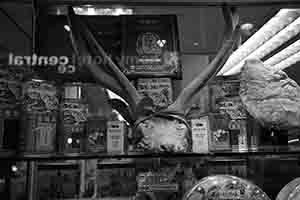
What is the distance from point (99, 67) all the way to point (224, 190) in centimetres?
55

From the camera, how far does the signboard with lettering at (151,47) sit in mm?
1151

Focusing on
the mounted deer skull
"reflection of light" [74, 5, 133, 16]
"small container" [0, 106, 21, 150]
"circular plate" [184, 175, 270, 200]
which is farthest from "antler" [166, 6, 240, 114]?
"small container" [0, 106, 21, 150]

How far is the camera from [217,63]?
44.2 inches

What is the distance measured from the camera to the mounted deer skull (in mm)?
985

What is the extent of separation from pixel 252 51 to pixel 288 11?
0.66ft

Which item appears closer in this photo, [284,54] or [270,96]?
[270,96]

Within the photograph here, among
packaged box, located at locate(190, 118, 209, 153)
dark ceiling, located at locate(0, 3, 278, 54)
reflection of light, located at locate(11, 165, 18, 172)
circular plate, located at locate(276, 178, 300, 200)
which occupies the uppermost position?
dark ceiling, located at locate(0, 3, 278, 54)

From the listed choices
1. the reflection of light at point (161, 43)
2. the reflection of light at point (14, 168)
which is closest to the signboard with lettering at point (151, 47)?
the reflection of light at point (161, 43)

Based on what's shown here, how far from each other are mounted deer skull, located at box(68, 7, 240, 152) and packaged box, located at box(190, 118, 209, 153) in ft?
0.08

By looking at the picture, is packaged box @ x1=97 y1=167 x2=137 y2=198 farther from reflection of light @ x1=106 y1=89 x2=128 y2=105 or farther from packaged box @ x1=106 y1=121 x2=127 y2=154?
reflection of light @ x1=106 y1=89 x2=128 y2=105

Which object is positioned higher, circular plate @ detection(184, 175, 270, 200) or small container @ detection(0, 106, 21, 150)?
small container @ detection(0, 106, 21, 150)

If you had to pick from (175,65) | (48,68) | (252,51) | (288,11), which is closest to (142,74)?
(175,65)

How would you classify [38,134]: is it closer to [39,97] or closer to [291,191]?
[39,97]

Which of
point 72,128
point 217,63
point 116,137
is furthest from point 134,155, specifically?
point 217,63
